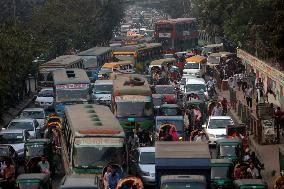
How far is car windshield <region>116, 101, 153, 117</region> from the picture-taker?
3956 centimetres

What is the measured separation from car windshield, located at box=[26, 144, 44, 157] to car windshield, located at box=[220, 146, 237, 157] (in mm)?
6457

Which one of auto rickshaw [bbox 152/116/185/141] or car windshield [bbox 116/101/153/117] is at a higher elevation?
car windshield [bbox 116/101/153/117]

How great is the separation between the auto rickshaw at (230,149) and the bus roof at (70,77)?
47.4 ft

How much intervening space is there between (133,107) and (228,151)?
798cm

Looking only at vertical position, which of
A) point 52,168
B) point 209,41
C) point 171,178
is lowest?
point 209,41

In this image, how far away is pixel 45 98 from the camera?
54.5 meters

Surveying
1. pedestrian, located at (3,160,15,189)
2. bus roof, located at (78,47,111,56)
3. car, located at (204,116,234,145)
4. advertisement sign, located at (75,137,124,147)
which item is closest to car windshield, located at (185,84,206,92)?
car, located at (204,116,234,145)

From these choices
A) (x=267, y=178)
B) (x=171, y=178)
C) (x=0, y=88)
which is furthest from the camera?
(x=0, y=88)

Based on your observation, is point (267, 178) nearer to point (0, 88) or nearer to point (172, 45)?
point (0, 88)

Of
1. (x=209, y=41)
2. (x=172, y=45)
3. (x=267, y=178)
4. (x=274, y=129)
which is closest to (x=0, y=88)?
(x=274, y=129)

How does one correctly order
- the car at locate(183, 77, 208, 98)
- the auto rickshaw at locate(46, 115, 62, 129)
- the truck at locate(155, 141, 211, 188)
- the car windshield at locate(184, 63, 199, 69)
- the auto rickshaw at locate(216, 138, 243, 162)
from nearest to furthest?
1. the truck at locate(155, 141, 211, 188)
2. the auto rickshaw at locate(216, 138, 243, 162)
3. the auto rickshaw at locate(46, 115, 62, 129)
4. the car at locate(183, 77, 208, 98)
5. the car windshield at locate(184, 63, 199, 69)

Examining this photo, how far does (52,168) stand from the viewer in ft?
108

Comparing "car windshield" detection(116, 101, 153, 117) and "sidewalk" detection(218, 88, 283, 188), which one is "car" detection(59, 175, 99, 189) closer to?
"sidewalk" detection(218, 88, 283, 188)

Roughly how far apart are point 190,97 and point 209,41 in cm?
6924
